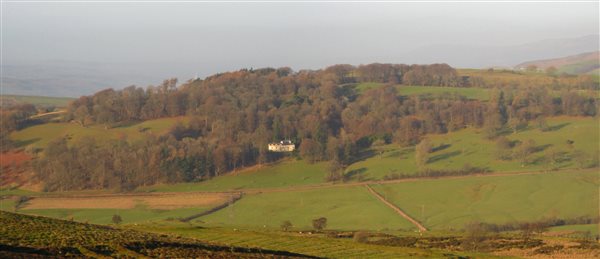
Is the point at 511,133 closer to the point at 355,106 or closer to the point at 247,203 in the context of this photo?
the point at 355,106

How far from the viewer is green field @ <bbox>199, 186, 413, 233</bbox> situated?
56.4 metres

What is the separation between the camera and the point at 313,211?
2451 inches

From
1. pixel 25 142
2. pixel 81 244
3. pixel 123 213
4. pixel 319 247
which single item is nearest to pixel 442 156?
pixel 123 213

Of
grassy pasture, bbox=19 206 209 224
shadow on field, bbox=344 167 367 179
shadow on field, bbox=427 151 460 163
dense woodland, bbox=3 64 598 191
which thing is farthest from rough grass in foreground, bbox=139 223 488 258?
shadow on field, bbox=427 151 460 163

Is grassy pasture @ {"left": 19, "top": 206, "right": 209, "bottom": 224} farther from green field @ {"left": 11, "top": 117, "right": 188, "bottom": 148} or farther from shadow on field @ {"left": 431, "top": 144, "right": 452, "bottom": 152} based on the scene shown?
shadow on field @ {"left": 431, "top": 144, "right": 452, "bottom": 152}

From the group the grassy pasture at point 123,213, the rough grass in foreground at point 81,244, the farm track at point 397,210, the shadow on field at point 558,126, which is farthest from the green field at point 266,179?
the rough grass in foreground at point 81,244

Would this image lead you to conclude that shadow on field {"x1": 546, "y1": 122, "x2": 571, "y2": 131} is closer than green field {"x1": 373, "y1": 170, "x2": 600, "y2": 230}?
No

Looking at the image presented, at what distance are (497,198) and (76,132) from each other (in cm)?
5844

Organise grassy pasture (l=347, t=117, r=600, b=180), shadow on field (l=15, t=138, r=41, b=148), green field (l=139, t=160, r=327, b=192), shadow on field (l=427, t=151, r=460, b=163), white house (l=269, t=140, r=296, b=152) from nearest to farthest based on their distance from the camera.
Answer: grassy pasture (l=347, t=117, r=600, b=180), green field (l=139, t=160, r=327, b=192), shadow on field (l=427, t=151, r=460, b=163), shadow on field (l=15, t=138, r=41, b=148), white house (l=269, t=140, r=296, b=152)

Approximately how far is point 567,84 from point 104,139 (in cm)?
7660

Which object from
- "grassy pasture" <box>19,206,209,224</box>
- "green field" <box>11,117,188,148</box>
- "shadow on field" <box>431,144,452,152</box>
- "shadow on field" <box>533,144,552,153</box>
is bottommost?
"grassy pasture" <box>19,206,209,224</box>

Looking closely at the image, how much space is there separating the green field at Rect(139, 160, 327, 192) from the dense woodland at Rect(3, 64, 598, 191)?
1950mm

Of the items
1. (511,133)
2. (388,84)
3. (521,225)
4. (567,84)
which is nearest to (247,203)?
(521,225)

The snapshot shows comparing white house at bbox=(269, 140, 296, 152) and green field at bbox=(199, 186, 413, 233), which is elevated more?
white house at bbox=(269, 140, 296, 152)
